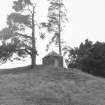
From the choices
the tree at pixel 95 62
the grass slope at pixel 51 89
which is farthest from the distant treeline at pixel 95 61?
the grass slope at pixel 51 89

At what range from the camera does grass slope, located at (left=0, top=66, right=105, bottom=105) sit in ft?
78.9

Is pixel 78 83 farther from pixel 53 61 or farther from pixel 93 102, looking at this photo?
pixel 53 61

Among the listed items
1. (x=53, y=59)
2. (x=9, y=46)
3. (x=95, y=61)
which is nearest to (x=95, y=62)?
(x=95, y=61)

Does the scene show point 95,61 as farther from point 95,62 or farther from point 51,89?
point 51,89

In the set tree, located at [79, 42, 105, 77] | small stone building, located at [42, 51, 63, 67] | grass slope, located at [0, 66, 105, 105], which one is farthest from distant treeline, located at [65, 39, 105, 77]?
grass slope, located at [0, 66, 105, 105]

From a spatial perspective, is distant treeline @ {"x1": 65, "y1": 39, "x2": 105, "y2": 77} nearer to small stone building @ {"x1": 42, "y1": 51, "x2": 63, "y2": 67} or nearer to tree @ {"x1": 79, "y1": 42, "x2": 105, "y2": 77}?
tree @ {"x1": 79, "y1": 42, "x2": 105, "y2": 77}

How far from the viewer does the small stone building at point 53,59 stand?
4600 centimetres

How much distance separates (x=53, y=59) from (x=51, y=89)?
57.3ft

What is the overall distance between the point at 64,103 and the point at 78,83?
9.56 meters

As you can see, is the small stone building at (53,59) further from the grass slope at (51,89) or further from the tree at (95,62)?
the grass slope at (51,89)

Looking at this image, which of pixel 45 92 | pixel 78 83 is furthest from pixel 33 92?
pixel 78 83

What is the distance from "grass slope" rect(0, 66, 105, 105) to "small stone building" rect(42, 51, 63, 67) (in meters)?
6.19

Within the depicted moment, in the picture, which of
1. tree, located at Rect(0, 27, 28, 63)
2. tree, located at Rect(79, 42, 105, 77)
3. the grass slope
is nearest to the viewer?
the grass slope

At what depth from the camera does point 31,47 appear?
134 feet
